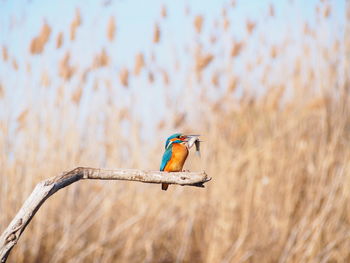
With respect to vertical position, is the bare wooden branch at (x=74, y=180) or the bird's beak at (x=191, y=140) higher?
the bird's beak at (x=191, y=140)

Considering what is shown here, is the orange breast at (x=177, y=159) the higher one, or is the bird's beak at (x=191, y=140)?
the bird's beak at (x=191, y=140)

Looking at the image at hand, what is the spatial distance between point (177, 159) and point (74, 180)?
0.11 m

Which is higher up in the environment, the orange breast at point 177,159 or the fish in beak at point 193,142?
the fish in beak at point 193,142

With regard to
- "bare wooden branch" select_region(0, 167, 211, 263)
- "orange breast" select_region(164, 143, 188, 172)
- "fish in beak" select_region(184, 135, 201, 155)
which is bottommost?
"bare wooden branch" select_region(0, 167, 211, 263)

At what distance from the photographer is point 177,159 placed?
55 centimetres

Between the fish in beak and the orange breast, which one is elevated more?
the fish in beak

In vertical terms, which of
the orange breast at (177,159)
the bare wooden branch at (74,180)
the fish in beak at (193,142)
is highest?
the fish in beak at (193,142)

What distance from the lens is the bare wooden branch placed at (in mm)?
500

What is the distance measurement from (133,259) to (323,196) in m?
1.15

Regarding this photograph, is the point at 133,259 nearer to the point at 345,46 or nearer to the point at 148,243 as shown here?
the point at 148,243

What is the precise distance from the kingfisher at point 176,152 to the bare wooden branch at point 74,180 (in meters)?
0.02

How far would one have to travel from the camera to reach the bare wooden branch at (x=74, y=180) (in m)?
0.50

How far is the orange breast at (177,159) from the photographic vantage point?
21.7 inches

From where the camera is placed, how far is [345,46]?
317 cm
